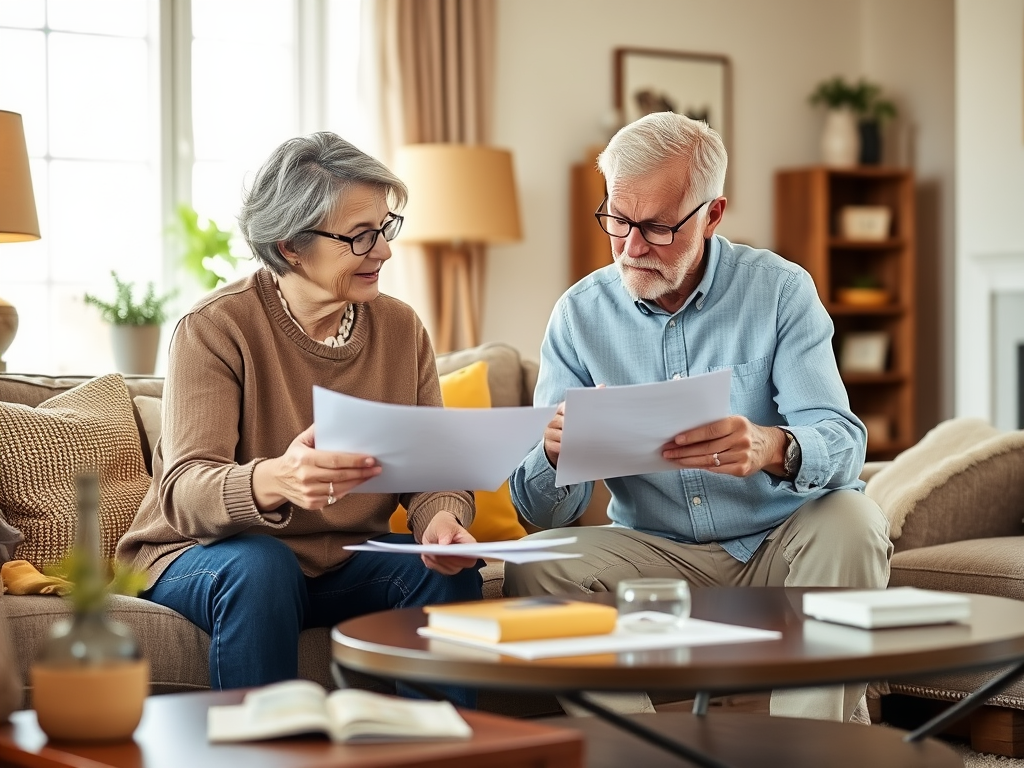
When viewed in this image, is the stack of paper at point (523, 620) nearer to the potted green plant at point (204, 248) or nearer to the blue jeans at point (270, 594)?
the blue jeans at point (270, 594)

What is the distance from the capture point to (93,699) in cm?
133

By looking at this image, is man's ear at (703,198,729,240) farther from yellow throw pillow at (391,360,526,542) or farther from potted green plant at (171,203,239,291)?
potted green plant at (171,203,239,291)

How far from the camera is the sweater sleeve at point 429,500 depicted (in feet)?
7.25

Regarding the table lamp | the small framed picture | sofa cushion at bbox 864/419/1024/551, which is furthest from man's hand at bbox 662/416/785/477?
the small framed picture

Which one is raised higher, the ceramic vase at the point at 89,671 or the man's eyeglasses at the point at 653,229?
the man's eyeglasses at the point at 653,229

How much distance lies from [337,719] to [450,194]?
136 inches

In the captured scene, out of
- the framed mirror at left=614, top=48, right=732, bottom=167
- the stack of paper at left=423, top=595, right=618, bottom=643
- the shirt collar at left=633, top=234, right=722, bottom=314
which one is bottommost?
the stack of paper at left=423, top=595, right=618, bottom=643

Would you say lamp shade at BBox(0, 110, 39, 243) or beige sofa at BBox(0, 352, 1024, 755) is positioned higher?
lamp shade at BBox(0, 110, 39, 243)

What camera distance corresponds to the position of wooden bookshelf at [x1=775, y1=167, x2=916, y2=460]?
5.74 m

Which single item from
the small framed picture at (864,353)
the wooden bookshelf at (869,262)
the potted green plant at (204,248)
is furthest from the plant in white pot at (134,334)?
the small framed picture at (864,353)

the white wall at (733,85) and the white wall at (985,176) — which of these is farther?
the white wall at (733,85)

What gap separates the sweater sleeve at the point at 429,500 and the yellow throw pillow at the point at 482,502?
36 centimetres

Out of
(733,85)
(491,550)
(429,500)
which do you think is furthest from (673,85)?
A: (491,550)

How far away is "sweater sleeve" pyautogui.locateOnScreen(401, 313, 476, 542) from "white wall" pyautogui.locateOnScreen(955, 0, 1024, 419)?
3578 millimetres
